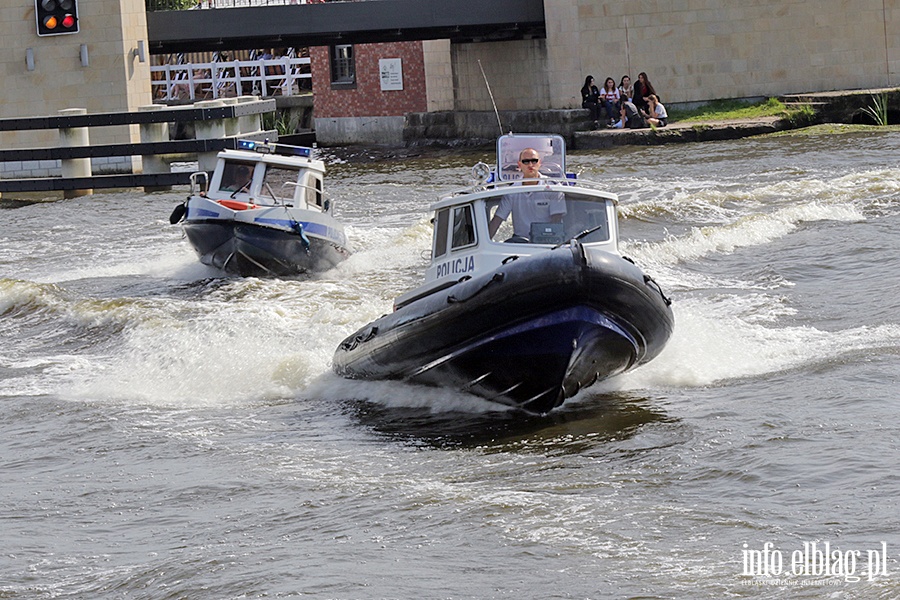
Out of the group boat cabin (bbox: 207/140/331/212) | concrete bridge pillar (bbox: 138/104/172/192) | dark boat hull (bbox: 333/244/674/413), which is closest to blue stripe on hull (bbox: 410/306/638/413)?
dark boat hull (bbox: 333/244/674/413)

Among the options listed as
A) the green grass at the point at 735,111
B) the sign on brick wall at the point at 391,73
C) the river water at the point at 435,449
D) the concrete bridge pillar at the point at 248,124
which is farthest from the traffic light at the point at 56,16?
the river water at the point at 435,449

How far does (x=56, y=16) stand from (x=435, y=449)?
24709mm

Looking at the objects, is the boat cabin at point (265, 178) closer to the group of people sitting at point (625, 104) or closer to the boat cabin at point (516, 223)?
the boat cabin at point (516, 223)

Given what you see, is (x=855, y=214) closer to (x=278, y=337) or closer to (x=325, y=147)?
(x=278, y=337)

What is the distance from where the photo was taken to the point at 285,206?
16.4 metres

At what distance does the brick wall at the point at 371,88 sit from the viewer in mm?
38812

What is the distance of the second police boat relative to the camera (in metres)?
8.99

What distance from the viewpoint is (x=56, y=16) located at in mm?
30859

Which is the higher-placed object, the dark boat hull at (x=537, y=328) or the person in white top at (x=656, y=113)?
the person in white top at (x=656, y=113)

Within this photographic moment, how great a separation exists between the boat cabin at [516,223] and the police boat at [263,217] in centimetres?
623

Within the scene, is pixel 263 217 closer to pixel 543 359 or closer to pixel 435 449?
pixel 543 359

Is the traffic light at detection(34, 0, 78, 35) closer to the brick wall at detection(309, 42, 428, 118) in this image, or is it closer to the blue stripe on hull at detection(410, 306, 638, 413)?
the brick wall at detection(309, 42, 428, 118)

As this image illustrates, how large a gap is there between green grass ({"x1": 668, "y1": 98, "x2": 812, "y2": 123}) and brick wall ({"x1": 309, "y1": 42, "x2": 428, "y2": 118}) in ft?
28.4

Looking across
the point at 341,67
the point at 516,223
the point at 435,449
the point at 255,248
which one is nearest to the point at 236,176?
the point at 255,248
